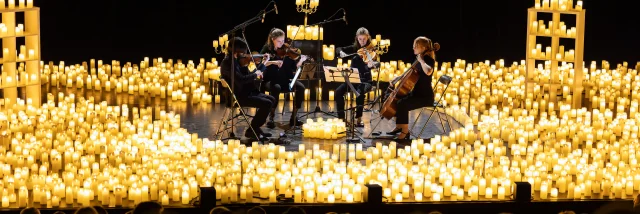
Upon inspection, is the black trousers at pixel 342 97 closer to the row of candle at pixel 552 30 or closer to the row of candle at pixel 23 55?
the row of candle at pixel 552 30

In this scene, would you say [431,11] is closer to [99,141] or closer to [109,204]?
[99,141]

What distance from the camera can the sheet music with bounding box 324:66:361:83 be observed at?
1326 cm

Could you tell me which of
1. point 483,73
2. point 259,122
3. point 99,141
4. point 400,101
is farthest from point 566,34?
point 99,141

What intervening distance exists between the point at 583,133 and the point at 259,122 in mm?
3419

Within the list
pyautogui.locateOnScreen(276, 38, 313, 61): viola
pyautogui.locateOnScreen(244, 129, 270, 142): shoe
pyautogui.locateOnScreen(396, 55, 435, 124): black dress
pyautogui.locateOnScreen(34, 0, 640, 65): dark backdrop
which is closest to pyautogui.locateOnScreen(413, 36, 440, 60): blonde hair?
pyautogui.locateOnScreen(396, 55, 435, 124): black dress

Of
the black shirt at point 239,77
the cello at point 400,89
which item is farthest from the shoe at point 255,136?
the cello at point 400,89

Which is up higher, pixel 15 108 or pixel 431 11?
pixel 431 11

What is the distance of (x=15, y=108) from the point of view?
1427 centimetres

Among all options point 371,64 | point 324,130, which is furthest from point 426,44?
point 324,130

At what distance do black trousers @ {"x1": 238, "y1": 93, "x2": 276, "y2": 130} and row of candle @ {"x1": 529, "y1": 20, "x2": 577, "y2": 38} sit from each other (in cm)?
403

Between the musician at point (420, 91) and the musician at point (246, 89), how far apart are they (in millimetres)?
1374

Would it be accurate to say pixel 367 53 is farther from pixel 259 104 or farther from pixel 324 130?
pixel 259 104

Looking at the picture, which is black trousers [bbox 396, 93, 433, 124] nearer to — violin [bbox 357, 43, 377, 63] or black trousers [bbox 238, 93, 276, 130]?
violin [bbox 357, 43, 377, 63]

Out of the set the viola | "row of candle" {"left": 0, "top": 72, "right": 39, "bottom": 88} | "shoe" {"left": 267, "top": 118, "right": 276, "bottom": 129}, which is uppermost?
the viola
